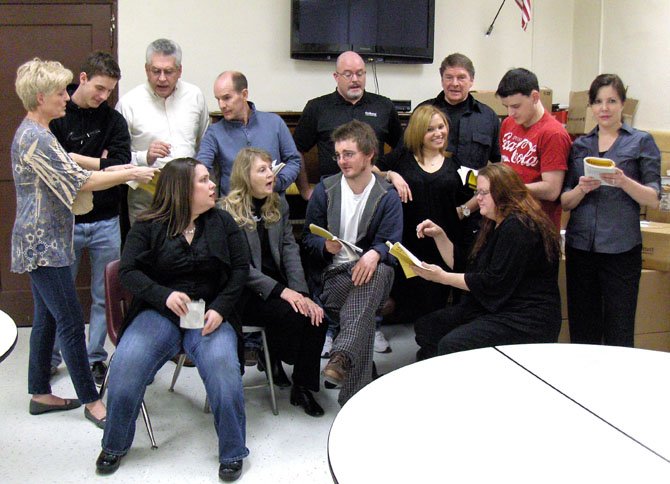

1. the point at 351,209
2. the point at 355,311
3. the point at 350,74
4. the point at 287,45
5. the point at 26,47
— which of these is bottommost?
the point at 355,311

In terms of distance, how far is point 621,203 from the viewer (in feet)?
9.65

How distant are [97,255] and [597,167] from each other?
249 cm

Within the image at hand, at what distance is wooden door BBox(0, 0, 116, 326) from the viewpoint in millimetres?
4180

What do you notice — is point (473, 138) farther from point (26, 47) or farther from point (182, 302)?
point (26, 47)

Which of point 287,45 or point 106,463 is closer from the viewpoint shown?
point 106,463

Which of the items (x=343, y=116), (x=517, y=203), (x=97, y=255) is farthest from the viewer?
(x=343, y=116)

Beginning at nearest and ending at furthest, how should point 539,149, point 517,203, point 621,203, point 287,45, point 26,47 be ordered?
point 517,203 → point 621,203 → point 539,149 → point 26,47 → point 287,45

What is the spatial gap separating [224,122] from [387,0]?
206 cm

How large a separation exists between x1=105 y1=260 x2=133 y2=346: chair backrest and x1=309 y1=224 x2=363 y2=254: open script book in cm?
88

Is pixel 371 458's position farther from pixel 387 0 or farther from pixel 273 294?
pixel 387 0

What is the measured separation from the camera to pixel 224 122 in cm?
354

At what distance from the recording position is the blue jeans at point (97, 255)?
3.34 metres

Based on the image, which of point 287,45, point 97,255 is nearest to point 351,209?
point 97,255

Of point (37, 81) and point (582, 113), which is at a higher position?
point (582, 113)
